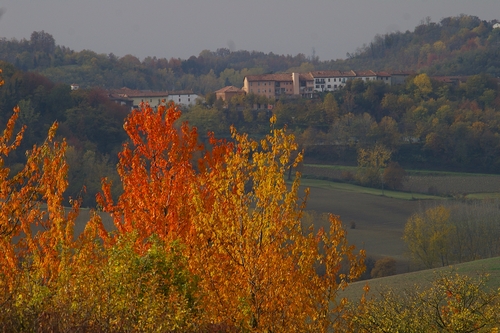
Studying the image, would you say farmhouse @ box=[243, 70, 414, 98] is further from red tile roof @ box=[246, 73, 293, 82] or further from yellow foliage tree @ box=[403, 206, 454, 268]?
yellow foliage tree @ box=[403, 206, 454, 268]

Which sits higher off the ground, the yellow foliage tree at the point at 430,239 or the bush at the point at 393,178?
the yellow foliage tree at the point at 430,239

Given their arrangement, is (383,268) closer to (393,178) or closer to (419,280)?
(419,280)

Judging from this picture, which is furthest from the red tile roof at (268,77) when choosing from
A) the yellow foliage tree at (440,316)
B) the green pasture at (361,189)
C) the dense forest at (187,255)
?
the yellow foliage tree at (440,316)

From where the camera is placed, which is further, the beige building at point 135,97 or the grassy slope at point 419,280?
the beige building at point 135,97

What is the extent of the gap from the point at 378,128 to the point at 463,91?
3524 cm

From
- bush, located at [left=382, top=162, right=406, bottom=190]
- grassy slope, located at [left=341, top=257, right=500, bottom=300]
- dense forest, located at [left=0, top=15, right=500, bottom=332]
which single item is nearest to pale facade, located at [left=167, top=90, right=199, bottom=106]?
bush, located at [left=382, top=162, right=406, bottom=190]

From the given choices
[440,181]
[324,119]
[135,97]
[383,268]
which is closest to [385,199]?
[440,181]

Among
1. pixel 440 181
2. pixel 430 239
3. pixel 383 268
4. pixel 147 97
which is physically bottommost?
pixel 440 181

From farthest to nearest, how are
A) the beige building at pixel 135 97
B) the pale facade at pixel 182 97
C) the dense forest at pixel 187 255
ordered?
the pale facade at pixel 182 97
the beige building at pixel 135 97
the dense forest at pixel 187 255

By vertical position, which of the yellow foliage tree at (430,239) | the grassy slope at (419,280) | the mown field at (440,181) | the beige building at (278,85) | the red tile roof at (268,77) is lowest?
the mown field at (440,181)

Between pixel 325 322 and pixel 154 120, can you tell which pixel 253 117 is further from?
pixel 325 322

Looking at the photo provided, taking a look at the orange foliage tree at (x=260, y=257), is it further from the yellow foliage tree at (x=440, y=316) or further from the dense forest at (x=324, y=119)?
the dense forest at (x=324, y=119)

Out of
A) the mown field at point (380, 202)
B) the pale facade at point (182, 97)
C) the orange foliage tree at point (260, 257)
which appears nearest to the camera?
the orange foliage tree at point (260, 257)

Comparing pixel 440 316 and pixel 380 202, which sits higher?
pixel 440 316
